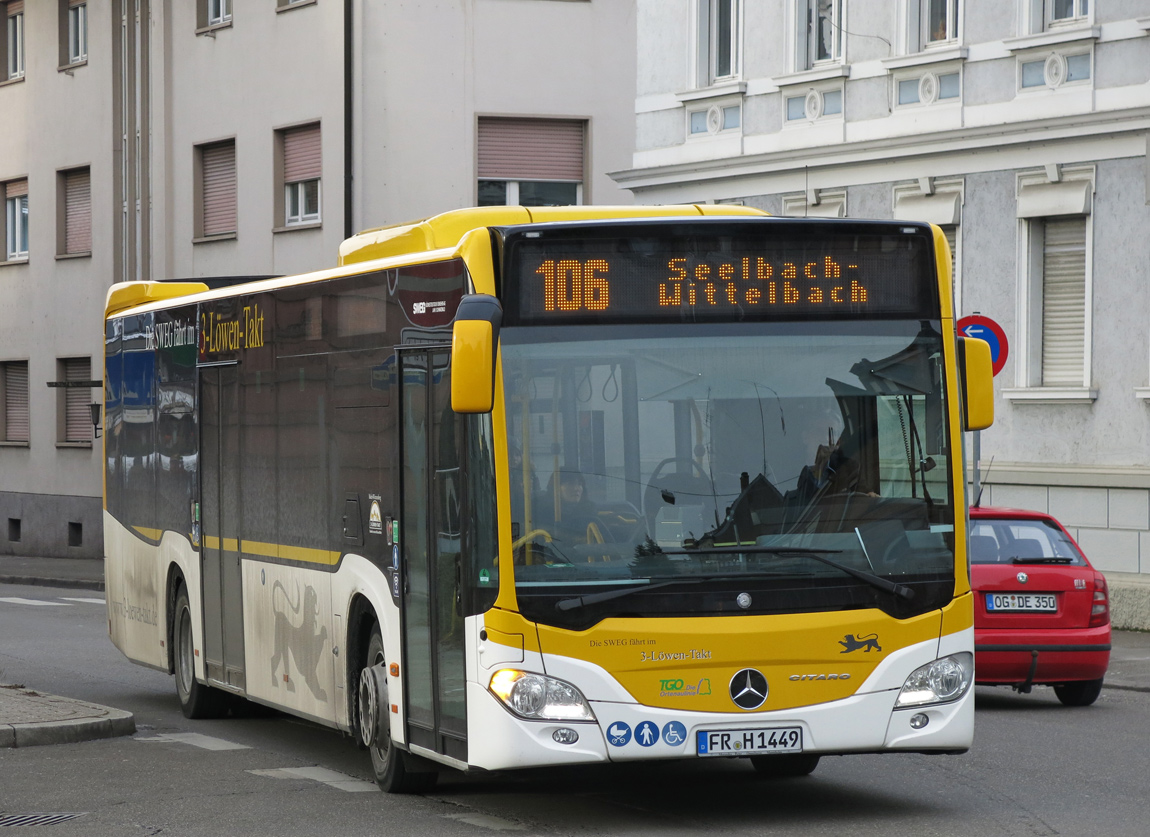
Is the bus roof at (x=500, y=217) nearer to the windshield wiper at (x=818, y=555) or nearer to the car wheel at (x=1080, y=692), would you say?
the windshield wiper at (x=818, y=555)

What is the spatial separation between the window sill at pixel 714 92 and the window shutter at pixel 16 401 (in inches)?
690

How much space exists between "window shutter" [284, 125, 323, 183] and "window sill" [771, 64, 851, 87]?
8772mm

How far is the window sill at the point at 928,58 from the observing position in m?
21.8

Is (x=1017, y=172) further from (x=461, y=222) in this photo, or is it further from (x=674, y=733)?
(x=674, y=733)

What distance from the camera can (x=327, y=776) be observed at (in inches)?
416

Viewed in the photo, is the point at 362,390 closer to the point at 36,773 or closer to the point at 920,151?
the point at 36,773

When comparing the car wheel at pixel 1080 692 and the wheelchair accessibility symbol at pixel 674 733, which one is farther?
the car wheel at pixel 1080 692

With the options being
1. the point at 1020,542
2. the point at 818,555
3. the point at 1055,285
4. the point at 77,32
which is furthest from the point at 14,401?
the point at 818,555

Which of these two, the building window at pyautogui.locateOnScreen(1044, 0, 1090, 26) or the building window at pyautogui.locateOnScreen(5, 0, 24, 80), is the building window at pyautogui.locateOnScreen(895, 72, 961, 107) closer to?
the building window at pyautogui.locateOnScreen(1044, 0, 1090, 26)

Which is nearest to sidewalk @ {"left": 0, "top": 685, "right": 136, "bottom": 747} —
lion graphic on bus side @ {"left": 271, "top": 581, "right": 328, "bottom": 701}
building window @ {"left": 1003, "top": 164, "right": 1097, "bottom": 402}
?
lion graphic on bus side @ {"left": 271, "top": 581, "right": 328, "bottom": 701}

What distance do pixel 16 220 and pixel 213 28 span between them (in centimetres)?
852

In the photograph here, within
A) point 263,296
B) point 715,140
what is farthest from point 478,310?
point 715,140

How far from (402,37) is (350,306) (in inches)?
779

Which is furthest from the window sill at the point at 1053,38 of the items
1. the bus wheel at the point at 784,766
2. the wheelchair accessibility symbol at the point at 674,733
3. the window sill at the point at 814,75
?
the wheelchair accessibility symbol at the point at 674,733
